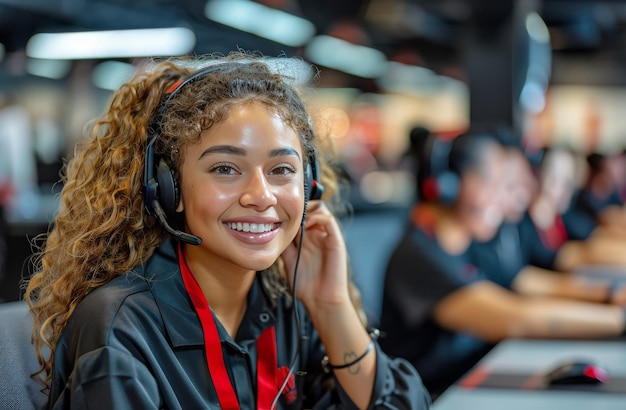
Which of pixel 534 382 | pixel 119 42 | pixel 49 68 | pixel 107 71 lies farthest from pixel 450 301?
pixel 49 68

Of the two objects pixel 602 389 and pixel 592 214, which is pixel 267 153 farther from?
pixel 592 214

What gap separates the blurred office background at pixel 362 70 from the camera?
4.56m

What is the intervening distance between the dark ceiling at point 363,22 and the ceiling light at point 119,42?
7.5 inches

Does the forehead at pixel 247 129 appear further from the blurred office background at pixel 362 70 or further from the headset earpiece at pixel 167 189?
the blurred office background at pixel 362 70

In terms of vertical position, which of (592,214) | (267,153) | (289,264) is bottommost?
(592,214)

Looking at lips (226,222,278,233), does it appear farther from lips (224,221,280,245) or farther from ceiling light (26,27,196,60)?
ceiling light (26,27,196,60)

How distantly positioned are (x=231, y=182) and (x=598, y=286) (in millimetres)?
2190

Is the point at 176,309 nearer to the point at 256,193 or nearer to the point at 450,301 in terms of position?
the point at 256,193

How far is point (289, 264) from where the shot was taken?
4.94 feet

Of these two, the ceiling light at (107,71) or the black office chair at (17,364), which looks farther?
the ceiling light at (107,71)

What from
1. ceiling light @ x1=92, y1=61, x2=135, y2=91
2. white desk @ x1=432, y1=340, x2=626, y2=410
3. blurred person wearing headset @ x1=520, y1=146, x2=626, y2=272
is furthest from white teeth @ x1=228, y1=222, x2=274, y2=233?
ceiling light @ x1=92, y1=61, x2=135, y2=91

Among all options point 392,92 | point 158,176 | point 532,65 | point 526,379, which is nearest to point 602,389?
point 526,379

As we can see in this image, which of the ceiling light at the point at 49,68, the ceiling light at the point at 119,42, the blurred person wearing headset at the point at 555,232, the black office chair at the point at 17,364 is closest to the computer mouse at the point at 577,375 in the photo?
the black office chair at the point at 17,364

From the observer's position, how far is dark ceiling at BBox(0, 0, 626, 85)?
22.8 ft
